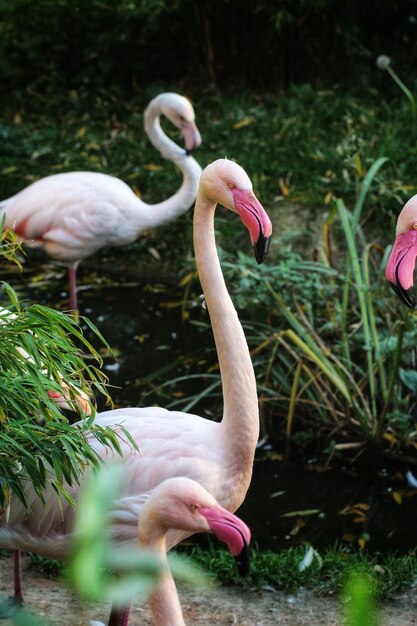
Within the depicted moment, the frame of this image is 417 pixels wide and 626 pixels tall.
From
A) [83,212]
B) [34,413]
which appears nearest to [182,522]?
[34,413]

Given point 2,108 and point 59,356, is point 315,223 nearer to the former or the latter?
point 2,108

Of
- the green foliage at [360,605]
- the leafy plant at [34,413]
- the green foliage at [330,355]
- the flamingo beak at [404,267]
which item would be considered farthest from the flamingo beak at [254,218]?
the green foliage at [360,605]

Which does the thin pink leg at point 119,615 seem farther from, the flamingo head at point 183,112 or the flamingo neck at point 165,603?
the flamingo head at point 183,112

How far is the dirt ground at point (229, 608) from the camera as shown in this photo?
3410 mm

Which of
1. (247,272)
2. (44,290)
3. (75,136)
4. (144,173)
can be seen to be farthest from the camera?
(75,136)

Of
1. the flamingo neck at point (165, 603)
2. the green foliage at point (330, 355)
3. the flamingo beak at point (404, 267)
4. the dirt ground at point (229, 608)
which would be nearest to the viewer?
the flamingo neck at point (165, 603)

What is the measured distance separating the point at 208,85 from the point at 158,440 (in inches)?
245

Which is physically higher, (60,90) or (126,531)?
(60,90)

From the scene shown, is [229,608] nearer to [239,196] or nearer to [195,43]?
[239,196]

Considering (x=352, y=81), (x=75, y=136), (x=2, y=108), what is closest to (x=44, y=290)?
(x=75, y=136)

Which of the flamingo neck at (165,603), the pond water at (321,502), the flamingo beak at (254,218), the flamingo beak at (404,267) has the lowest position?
the pond water at (321,502)

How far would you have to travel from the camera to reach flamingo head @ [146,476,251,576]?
182 centimetres

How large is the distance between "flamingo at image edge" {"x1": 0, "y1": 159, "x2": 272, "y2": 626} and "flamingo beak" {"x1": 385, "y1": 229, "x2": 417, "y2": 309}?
447 mm

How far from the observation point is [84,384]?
2.57 meters
